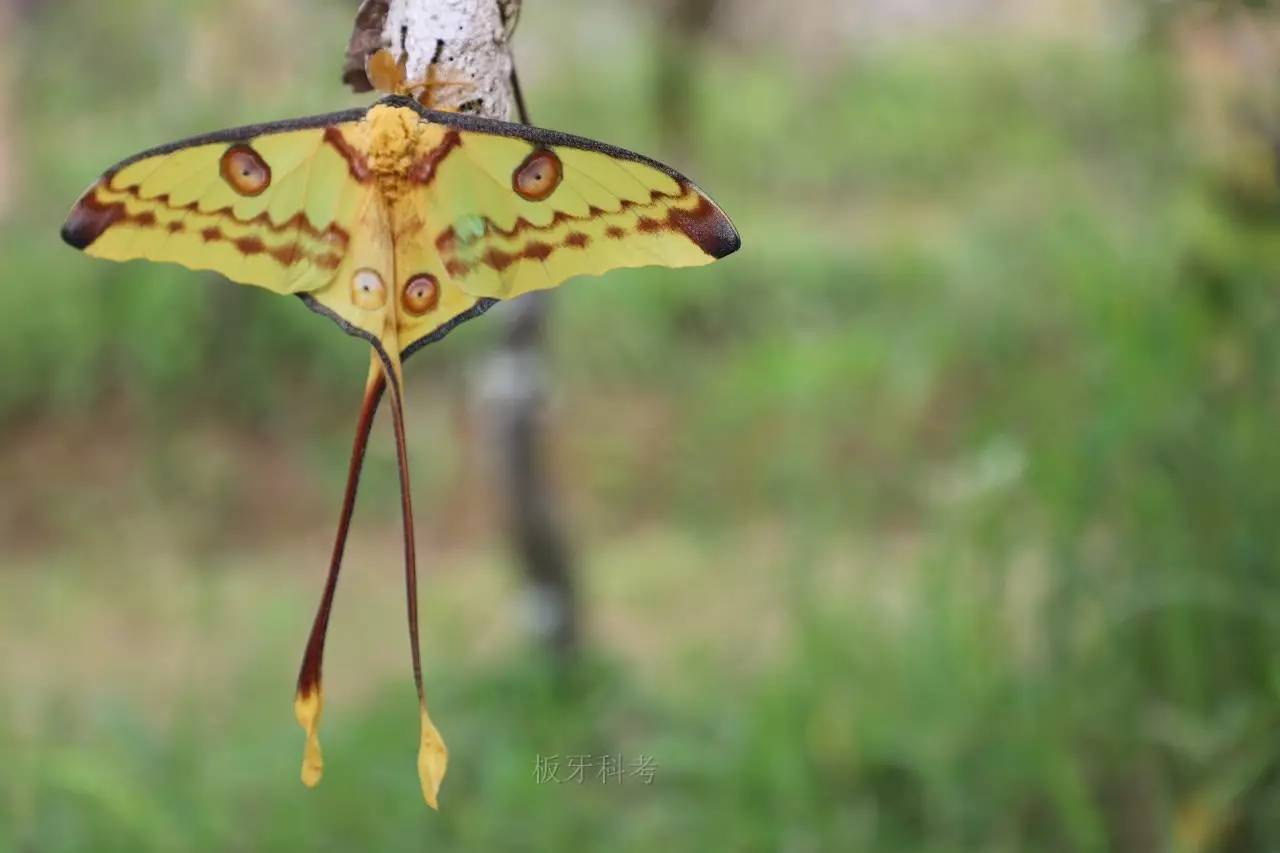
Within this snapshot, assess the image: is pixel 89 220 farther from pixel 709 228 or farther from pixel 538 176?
pixel 709 228


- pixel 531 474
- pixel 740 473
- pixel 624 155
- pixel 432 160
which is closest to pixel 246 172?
pixel 432 160

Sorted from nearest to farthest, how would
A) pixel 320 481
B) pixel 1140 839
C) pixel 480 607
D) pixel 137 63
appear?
pixel 1140 839, pixel 480 607, pixel 320 481, pixel 137 63

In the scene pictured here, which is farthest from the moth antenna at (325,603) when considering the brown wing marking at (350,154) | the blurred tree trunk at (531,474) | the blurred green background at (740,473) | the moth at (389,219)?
the blurred tree trunk at (531,474)

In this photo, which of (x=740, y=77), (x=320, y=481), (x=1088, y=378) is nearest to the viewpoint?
(x=1088, y=378)

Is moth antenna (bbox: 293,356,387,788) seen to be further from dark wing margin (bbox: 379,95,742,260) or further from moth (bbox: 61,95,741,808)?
dark wing margin (bbox: 379,95,742,260)

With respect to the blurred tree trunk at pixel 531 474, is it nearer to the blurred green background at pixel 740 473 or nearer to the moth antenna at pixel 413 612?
the blurred green background at pixel 740 473

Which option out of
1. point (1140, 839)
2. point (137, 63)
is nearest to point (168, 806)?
point (1140, 839)

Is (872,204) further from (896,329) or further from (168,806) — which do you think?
(168,806)
